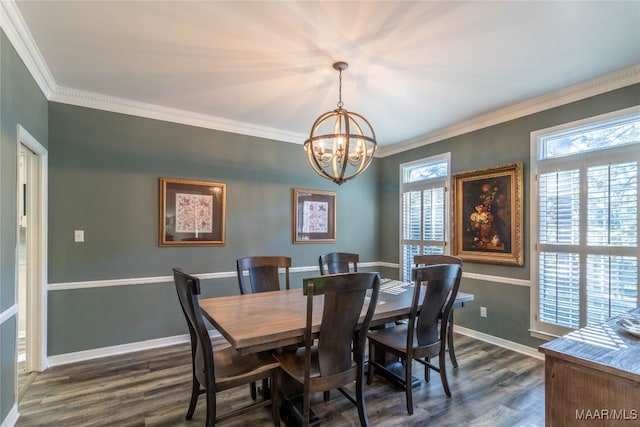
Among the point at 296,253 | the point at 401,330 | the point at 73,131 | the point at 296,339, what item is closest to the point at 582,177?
the point at 401,330

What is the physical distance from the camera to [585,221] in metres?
2.87

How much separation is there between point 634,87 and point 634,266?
154 centimetres

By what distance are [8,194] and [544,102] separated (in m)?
4.66

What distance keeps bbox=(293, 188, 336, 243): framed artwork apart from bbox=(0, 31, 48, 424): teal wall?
285cm

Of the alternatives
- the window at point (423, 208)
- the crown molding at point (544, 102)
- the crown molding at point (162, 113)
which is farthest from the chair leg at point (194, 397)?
the crown molding at point (544, 102)

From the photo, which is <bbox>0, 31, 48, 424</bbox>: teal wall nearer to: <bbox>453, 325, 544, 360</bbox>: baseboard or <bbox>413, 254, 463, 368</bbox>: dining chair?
<bbox>413, 254, 463, 368</bbox>: dining chair

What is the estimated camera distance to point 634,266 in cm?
258

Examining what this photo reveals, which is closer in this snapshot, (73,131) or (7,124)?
(7,124)

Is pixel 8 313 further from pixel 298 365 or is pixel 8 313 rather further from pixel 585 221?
pixel 585 221

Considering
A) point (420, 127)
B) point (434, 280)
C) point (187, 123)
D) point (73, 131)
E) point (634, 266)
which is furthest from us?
point (420, 127)

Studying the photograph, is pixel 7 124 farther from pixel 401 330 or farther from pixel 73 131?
pixel 401 330

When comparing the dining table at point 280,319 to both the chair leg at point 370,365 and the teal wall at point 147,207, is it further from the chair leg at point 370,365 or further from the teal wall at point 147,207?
the teal wall at point 147,207

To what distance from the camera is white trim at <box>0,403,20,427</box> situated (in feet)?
6.48

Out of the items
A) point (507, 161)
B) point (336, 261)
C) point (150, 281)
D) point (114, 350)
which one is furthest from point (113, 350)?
point (507, 161)
